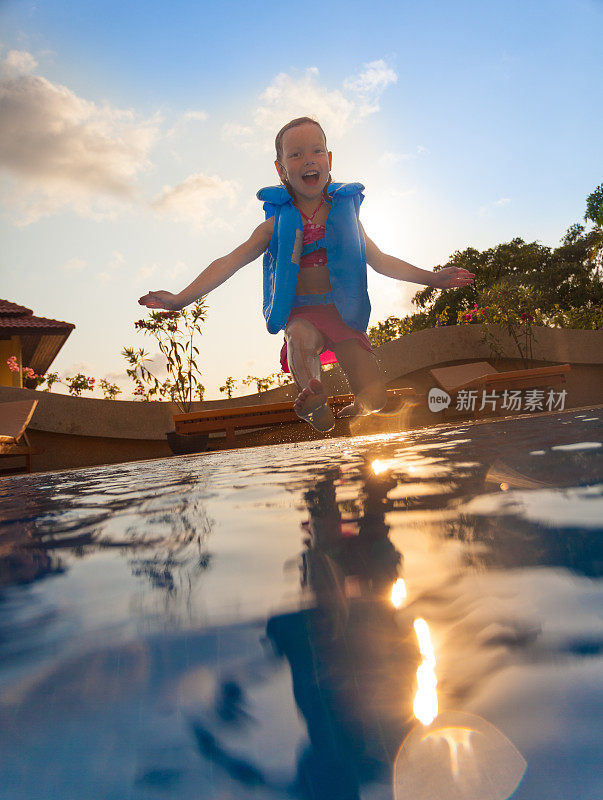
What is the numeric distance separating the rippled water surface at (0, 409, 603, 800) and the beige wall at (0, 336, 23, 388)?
13481mm

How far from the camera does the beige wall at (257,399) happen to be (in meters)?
9.17

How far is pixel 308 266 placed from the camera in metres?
4.62

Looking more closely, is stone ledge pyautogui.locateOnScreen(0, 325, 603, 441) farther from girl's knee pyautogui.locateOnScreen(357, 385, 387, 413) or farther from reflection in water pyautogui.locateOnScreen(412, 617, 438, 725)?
reflection in water pyautogui.locateOnScreen(412, 617, 438, 725)

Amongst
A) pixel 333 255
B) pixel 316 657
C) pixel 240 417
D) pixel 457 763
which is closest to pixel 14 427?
pixel 240 417

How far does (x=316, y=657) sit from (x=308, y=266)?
412 centimetres

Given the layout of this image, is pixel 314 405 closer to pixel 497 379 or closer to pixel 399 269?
pixel 399 269

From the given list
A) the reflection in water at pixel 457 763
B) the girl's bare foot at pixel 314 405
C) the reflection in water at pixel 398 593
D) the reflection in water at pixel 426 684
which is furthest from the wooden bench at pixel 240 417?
the reflection in water at pixel 457 763

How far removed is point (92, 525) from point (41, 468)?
787 cm

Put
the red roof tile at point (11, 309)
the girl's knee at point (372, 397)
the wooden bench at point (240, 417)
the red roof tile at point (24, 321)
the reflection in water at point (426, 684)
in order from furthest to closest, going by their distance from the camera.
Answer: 1. the red roof tile at point (11, 309)
2. the red roof tile at point (24, 321)
3. the wooden bench at point (240, 417)
4. the girl's knee at point (372, 397)
5. the reflection in water at point (426, 684)

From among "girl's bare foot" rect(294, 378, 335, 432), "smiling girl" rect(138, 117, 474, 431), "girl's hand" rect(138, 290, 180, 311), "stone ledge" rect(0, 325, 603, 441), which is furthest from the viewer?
"stone ledge" rect(0, 325, 603, 441)

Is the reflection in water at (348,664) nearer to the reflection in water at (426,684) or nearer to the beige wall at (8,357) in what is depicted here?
the reflection in water at (426,684)

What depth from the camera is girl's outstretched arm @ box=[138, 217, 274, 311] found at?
4242 millimetres

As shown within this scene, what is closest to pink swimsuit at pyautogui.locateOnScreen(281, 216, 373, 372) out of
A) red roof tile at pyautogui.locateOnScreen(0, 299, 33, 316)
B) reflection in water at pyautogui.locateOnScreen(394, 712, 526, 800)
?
reflection in water at pyautogui.locateOnScreen(394, 712, 526, 800)

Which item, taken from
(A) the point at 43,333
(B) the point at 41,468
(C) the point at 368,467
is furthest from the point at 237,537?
(A) the point at 43,333
